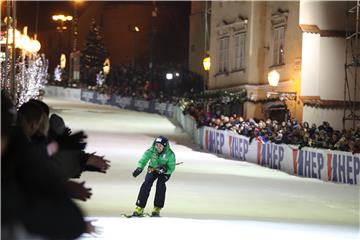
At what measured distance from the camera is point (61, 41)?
8288 centimetres

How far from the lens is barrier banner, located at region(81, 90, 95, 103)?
63.4 m

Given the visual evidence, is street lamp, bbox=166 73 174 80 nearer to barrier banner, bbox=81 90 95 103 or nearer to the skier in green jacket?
barrier banner, bbox=81 90 95 103

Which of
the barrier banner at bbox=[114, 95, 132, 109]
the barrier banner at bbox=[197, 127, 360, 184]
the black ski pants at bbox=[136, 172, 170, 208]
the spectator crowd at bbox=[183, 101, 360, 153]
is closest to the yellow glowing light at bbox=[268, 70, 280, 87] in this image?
the spectator crowd at bbox=[183, 101, 360, 153]

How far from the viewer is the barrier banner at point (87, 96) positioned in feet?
208

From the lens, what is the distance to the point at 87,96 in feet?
210

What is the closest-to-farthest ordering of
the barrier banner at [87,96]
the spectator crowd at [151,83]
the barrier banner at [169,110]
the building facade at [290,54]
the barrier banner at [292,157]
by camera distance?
the barrier banner at [292,157]
the building facade at [290,54]
the barrier banner at [169,110]
the spectator crowd at [151,83]
the barrier banner at [87,96]

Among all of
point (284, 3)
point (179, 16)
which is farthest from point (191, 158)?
point (179, 16)

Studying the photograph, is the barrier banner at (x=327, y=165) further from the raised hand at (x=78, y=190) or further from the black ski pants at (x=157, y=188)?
the raised hand at (x=78, y=190)

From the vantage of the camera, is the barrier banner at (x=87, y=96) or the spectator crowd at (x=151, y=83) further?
the barrier banner at (x=87, y=96)

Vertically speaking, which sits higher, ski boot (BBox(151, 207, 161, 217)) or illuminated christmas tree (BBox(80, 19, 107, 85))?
illuminated christmas tree (BBox(80, 19, 107, 85))

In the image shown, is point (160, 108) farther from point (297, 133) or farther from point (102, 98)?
point (297, 133)

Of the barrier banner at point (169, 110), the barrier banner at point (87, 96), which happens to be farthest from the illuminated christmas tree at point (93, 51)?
the barrier banner at point (169, 110)

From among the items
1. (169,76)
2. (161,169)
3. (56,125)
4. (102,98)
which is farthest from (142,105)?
(56,125)

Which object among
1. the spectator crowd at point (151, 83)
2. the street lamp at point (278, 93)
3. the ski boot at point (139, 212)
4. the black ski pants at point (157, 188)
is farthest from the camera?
the spectator crowd at point (151, 83)
